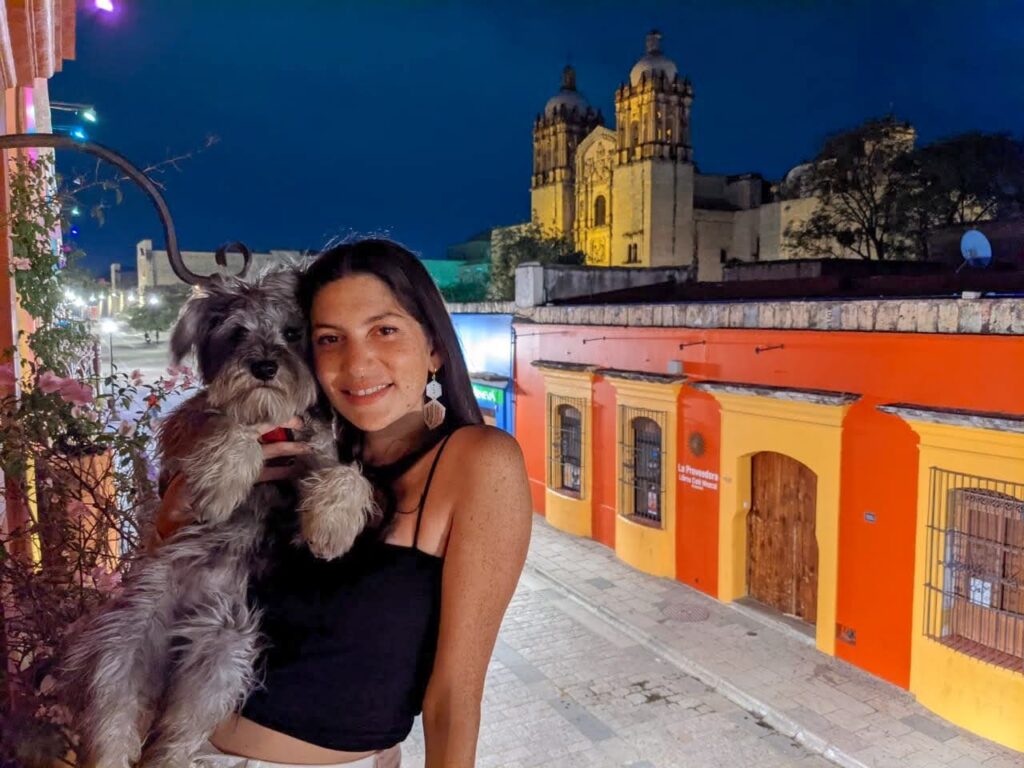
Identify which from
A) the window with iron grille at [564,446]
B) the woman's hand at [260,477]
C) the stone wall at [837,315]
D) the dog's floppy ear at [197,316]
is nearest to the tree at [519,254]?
the window with iron grille at [564,446]

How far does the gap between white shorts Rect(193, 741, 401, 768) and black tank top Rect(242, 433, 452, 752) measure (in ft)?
0.15

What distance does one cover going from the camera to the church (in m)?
45.7

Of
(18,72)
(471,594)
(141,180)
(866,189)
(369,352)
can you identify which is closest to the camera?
(471,594)

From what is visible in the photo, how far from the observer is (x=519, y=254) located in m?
46.7

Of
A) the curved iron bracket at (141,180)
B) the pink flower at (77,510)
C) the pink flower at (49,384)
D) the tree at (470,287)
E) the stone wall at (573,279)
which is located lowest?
the pink flower at (77,510)

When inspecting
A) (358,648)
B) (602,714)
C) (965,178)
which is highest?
(965,178)

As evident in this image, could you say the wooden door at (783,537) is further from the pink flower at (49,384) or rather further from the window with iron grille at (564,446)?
the pink flower at (49,384)

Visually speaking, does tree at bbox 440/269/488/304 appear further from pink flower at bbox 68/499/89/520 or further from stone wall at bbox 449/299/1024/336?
pink flower at bbox 68/499/89/520

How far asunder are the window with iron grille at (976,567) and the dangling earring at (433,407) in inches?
271

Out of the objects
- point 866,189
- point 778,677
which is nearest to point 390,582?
point 778,677

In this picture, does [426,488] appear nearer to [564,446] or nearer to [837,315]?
[837,315]

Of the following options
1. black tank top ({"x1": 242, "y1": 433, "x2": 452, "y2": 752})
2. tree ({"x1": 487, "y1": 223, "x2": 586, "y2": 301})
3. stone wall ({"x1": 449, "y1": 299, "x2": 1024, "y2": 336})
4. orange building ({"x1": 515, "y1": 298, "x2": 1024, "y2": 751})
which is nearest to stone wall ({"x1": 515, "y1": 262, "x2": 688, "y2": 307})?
stone wall ({"x1": 449, "y1": 299, "x2": 1024, "y2": 336})

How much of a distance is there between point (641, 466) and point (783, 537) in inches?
112

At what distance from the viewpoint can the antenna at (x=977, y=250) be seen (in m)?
10.6
